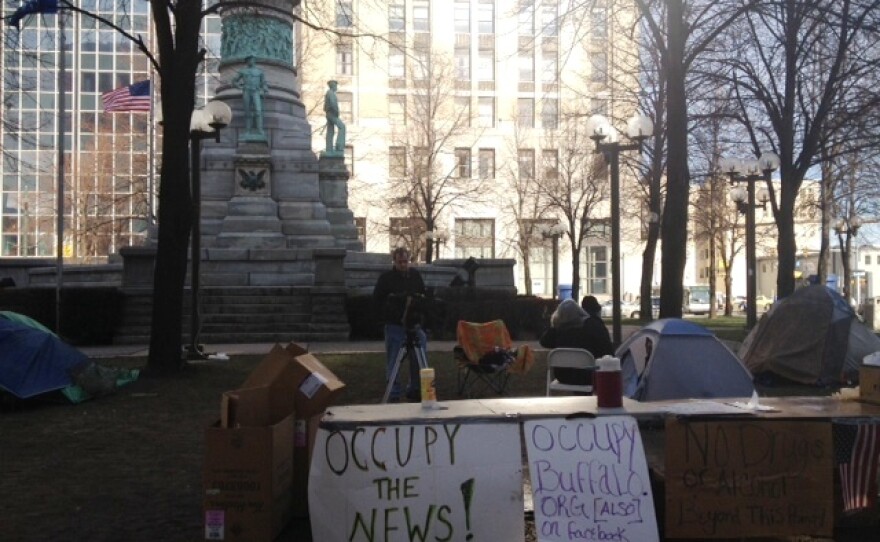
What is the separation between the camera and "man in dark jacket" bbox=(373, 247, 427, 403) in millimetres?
10508

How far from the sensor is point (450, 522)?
489 cm

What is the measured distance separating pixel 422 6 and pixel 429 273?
43.5m

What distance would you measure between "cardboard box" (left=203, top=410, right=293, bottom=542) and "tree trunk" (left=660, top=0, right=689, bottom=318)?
12034mm

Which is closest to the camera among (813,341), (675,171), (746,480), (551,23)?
(746,480)

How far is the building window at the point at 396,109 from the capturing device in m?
63.0

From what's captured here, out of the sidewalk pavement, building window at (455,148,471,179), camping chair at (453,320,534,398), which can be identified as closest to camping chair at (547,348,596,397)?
camping chair at (453,320,534,398)

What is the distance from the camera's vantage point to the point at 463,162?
205 feet

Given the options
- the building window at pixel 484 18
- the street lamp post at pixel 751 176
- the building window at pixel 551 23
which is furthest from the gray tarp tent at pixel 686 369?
the building window at pixel 484 18

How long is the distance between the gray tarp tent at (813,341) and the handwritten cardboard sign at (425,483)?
9.97 metres

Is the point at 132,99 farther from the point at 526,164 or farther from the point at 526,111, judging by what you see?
the point at 526,111

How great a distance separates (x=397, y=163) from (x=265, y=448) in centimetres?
5088

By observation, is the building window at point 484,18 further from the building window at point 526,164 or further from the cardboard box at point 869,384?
the cardboard box at point 869,384

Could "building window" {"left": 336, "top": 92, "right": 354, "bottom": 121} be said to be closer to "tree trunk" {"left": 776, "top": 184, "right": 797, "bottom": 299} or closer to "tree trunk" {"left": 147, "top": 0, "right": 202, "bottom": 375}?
"tree trunk" {"left": 776, "top": 184, "right": 797, "bottom": 299}

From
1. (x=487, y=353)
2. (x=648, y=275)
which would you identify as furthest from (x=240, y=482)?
(x=648, y=275)
